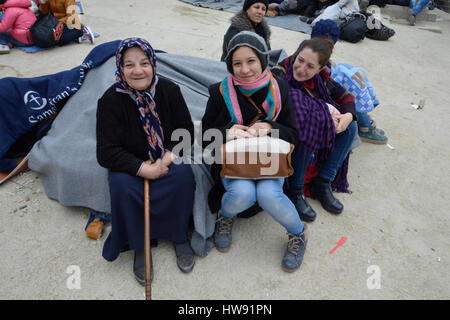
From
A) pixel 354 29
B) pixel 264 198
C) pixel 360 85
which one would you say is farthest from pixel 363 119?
pixel 354 29

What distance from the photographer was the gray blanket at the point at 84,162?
199 cm

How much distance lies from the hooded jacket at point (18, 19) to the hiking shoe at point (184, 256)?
15.0 feet

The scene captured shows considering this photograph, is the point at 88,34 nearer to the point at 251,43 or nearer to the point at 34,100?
the point at 34,100

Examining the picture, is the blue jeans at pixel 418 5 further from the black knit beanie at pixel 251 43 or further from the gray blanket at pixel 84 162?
the black knit beanie at pixel 251 43

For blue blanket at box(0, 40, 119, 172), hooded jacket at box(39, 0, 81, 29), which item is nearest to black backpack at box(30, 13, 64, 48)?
hooded jacket at box(39, 0, 81, 29)

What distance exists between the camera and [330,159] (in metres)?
2.29

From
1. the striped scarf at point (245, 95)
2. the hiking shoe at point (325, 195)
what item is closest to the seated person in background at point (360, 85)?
the hiking shoe at point (325, 195)

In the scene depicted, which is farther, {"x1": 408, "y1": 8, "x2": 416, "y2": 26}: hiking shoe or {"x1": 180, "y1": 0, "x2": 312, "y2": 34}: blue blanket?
{"x1": 408, "y1": 8, "x2": 416, "y2": 26}: hiking shoe

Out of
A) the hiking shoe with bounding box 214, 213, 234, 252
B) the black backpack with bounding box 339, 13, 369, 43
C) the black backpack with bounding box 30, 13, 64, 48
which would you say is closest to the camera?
the hiking shoe with bounding box 214, 213, 234, 252

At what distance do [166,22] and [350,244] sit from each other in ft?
19.4

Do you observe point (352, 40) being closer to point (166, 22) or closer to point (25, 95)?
point (166, 22)

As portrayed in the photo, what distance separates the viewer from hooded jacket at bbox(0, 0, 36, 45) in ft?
14.2

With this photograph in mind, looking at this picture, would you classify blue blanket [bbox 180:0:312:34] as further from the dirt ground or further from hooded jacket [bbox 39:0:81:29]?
the dirt ground

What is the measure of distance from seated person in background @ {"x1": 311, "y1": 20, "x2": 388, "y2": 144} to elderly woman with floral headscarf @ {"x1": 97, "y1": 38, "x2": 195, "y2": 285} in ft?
4.79
